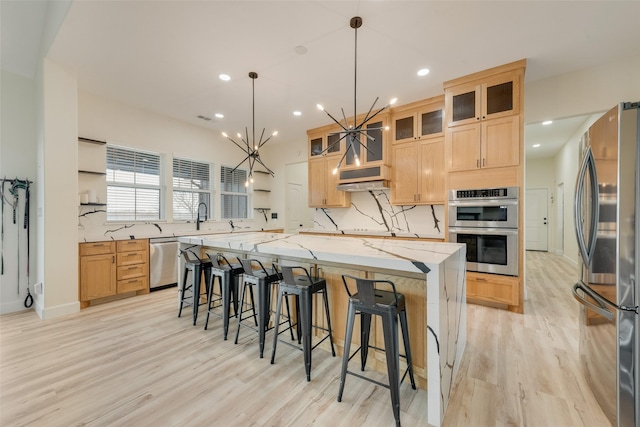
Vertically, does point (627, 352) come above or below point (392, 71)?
below

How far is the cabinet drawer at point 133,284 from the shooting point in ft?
12.8

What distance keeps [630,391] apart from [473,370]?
87 centimetres

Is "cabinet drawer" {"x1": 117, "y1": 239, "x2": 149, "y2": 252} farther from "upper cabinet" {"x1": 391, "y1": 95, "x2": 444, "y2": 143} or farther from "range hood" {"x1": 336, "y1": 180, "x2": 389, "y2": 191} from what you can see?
"upper cabinet" {"x1": 391, "y1": 95, "x2": 444, "y2": 143}

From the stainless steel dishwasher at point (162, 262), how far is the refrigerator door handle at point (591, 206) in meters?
5.05

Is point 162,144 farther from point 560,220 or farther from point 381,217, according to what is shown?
point 560,220

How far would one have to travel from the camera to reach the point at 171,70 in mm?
3309

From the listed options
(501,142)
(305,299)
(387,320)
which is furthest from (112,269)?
(501,142)

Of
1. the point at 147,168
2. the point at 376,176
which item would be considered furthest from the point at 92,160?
the point at 376,176

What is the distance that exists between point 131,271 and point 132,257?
0.69 feet

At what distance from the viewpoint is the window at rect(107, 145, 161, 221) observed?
4.30 meters

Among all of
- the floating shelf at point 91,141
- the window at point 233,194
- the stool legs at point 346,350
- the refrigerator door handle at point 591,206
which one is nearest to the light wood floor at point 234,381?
the stool legs at point 346,350

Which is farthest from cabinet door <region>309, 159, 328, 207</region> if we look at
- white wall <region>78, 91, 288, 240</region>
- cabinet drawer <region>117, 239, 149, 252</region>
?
cabinet drawer <region>117, 239, 149, 252</region>

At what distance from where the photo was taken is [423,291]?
6.18ft

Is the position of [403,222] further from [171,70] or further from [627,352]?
[171,70]
